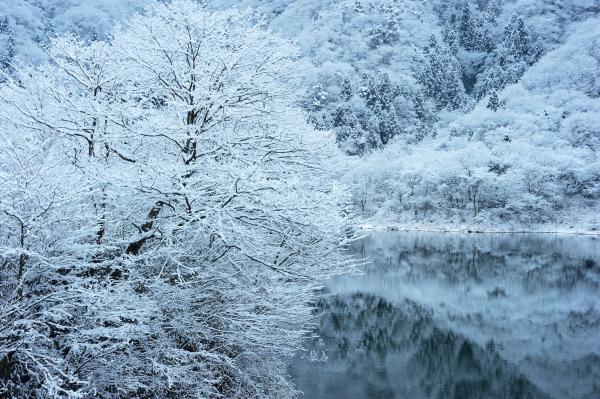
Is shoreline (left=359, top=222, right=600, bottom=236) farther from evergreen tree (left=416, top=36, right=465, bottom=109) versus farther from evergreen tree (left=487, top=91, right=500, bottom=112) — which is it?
evergreen tree (left=416, top=36, right=465, bottom=109)

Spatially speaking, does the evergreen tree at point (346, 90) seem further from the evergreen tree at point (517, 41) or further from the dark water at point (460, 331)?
the dark water at point (460, 331)

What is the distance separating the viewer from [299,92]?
9883 mm

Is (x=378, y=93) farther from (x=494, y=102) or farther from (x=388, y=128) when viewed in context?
(x=494, y=102)

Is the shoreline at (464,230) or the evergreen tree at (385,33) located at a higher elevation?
the evergreen tree at (385,33)

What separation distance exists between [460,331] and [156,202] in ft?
48.2

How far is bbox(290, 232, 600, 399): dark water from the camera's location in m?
13.9

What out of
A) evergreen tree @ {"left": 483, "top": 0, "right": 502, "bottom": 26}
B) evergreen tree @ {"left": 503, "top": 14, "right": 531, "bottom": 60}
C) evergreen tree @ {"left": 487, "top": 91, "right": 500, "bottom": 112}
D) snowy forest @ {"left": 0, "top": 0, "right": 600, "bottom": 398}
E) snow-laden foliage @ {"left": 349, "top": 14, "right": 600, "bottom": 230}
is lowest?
snow-laden foliage @ {"left": 349, "top": 14, "right": 600, "bottom": 230}

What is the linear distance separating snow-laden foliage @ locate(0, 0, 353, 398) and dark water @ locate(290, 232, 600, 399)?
5.71 meters

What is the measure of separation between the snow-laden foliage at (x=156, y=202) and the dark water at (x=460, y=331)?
5709 mm

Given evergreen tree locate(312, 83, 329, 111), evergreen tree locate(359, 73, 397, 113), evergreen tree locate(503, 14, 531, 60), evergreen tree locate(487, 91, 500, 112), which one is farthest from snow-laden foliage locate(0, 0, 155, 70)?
evergreen tree locate(503, 14, 531, 60)

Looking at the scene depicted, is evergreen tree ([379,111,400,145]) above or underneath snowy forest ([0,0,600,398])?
underneath

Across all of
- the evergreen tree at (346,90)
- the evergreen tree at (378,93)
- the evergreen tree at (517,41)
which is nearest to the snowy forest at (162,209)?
the evergreen tree at (378,93)

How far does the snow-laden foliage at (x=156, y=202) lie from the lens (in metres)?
5.79

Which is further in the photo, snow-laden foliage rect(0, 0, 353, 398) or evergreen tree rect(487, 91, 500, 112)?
evergreen tree rect(487, 91, 500, 112)
